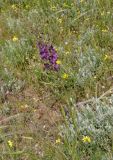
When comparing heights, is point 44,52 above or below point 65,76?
above

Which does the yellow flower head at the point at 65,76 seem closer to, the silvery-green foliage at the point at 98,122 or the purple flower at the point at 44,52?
the purple flower at the point at 44,52

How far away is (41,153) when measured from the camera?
3598 mm

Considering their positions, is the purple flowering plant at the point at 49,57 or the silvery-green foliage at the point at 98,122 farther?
the purple flowering plant at the point at 49,57

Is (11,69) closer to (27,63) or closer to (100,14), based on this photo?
(27,63)

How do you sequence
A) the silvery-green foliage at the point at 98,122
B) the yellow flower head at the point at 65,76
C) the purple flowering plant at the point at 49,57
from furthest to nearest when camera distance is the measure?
the purple flowering plant at the point at 49,57, the yellow flower head at the point at 65,76, the silvery-green foliage at the point at 98,122

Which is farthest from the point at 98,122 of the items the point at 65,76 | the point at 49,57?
the point at 49,57

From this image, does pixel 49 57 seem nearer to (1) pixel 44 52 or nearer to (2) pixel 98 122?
(1) pixel 44 52

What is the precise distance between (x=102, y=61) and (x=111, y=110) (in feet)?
3.47

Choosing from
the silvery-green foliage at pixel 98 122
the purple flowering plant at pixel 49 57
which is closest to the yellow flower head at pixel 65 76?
the purple flowering plant at pixel 49 57

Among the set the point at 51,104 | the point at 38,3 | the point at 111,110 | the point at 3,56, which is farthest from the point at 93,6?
the point at 111,110

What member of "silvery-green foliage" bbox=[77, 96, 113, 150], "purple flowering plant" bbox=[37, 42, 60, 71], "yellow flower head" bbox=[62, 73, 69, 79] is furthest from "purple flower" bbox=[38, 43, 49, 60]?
"silvery-green foliage" bbox=[77, 96, 113, 150]

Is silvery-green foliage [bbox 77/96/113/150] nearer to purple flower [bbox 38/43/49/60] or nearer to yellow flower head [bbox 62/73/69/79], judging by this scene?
yellow flower head [bbox 62/73/69/79]

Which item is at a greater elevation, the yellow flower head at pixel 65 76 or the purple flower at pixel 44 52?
the purple flower at pixel 44 52

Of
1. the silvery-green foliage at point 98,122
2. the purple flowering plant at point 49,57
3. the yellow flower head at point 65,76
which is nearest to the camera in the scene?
the silvery-green foliage at point 98,122
